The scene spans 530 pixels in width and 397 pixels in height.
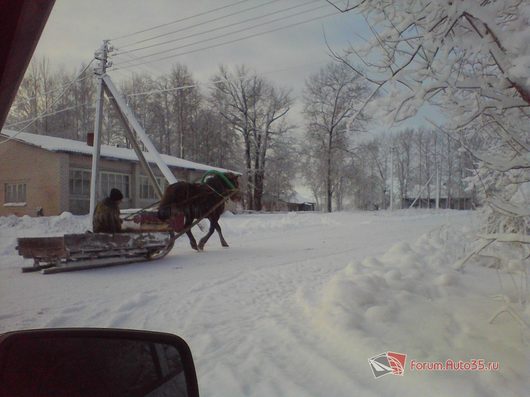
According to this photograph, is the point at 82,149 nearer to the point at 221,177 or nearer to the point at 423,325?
the point at 221,177

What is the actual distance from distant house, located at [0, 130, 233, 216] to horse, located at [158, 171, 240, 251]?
0.64 metres

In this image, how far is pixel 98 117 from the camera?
6418 millimetres

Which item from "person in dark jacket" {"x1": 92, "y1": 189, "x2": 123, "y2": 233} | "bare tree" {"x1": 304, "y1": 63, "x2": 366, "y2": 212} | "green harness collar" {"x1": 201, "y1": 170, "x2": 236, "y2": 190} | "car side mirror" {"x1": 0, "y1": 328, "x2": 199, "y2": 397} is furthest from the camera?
"green harness collar" {"x1": 201, "y1": 170, "x2": 236, "y2": 190}

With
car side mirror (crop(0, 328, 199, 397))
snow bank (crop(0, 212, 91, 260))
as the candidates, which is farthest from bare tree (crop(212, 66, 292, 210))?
car side mirror (crop(0, 328, 199, 397))

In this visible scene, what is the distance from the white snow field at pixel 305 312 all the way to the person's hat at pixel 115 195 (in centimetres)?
78

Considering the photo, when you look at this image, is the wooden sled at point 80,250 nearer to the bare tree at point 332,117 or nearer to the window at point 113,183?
the window at point 113,183

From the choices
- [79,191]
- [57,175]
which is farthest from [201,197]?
[57,175]

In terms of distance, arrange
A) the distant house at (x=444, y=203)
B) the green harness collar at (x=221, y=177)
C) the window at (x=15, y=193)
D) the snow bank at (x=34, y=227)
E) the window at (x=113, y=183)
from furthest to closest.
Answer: the green harness collar at (x=221, y=177) < the window at (x=113, y=183) < the distant house at (x=444, y=203) < the snow bank at (x=34, y=227) < the window at (x=15, y=193)

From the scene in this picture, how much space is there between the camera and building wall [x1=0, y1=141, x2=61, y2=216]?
227 inches

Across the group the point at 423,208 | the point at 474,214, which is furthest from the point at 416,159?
the point at 423,208

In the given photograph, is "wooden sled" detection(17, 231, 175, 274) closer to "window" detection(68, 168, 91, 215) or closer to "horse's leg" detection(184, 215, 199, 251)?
"window" detection(68, 168, 91, 215)

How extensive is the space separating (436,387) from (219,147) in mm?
6682
